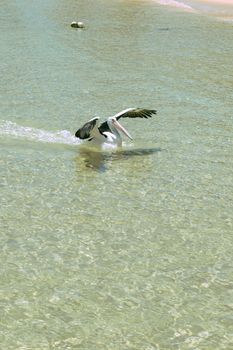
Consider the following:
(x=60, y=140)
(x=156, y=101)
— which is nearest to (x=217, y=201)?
(x=60, y=140)

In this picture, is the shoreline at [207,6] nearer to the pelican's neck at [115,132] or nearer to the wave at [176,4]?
the wave at [176,4]

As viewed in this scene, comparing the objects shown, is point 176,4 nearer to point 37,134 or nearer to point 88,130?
point 37,134

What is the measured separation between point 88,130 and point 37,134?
1217 mm

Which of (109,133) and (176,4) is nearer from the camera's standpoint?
(109,133)

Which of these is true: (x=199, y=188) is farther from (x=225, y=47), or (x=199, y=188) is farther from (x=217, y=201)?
(x=225, y=47)

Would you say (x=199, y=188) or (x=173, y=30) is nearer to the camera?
(x=199, y=188)

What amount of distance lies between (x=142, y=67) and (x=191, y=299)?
11090 millimetres

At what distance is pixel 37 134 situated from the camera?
939cm

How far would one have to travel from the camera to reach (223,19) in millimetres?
26953

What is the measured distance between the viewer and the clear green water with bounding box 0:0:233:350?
458cm

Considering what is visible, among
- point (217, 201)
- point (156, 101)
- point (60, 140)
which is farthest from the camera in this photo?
point (156, 101)

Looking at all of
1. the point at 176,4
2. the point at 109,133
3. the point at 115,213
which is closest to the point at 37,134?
the point at 109,133

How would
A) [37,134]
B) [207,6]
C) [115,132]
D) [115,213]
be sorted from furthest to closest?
[207,6], [37,134], [115,132], [115,213]

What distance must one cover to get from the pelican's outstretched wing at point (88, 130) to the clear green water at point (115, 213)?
28 centimetres
